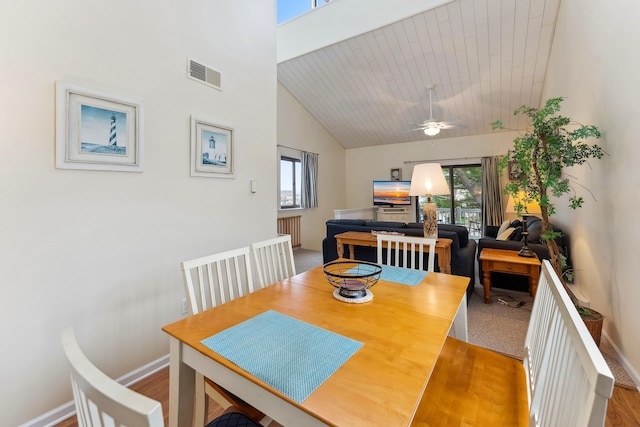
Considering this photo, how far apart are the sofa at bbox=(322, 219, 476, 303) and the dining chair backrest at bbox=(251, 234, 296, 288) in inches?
61.1

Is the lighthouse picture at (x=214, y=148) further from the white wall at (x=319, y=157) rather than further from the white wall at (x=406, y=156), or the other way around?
the white wall at (x=406, y=156)

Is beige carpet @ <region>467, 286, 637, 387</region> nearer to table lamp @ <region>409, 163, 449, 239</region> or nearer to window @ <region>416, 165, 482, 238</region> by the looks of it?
table lamp @ <region>409, 163, 449, 239</region>

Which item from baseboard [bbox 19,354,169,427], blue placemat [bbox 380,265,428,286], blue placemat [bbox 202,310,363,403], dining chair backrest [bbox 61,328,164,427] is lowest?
baseboard [bbox 19,354,169,427]

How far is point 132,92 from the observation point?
5.82ft

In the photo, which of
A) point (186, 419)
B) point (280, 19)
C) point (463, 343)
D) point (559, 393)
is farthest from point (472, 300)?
point (280, 19)

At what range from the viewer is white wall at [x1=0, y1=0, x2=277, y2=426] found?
1.38 meters

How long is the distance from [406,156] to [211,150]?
5.71m

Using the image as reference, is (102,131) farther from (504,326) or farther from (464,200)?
(464,200)

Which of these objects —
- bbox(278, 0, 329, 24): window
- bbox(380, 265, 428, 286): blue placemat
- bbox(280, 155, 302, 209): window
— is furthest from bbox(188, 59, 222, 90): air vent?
bbox(280, 155, 302, 209): window

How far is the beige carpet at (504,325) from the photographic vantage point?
202cm

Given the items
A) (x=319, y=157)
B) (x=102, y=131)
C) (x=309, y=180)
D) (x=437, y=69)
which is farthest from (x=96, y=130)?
(x=319, y=157)

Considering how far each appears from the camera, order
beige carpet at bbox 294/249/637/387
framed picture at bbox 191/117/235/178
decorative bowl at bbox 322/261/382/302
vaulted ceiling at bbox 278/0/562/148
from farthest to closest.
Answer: vaulted ceiling at bbox 278/0/562/148
framed picture at bbox 191/117/235/178
beige carpet at bbox 294/249/637/387
decorative bowl at bbox 322/261/382/302

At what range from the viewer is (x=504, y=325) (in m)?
2.53

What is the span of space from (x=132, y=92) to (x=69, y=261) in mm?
1075
